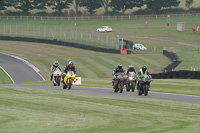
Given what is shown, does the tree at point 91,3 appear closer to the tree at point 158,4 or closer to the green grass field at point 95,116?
the tree at point 158,4

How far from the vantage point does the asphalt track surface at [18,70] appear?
48.5 m

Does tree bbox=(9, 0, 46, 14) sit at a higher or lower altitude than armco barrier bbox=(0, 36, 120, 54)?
higher

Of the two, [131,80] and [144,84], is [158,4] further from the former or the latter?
[144,84]

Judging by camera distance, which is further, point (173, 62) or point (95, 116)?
point (173, 62)

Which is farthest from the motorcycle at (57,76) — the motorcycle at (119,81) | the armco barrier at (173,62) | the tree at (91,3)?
the tree at (91,3)

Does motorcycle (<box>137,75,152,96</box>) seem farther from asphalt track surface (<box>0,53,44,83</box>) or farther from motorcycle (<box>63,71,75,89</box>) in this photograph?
asphalt track surface (<box>0,53,44,83</box>)

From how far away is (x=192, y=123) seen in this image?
14695 millimetres

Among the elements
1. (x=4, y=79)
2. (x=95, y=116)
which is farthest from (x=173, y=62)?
(x=95, y=116)

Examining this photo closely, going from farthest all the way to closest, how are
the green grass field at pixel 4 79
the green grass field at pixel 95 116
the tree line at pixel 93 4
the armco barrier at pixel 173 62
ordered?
the tree line at pixel 93 4
the armco barrier at pixel 173 62
the green grass field at pixel 4 79
the green grass field at pixel 95 116

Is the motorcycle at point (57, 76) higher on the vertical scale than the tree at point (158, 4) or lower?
lower

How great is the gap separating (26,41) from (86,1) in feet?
195

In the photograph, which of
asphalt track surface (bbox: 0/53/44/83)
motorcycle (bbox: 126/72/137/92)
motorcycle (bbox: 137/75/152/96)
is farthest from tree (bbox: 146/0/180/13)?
motorcycle (bbox: 137/75/152/96)

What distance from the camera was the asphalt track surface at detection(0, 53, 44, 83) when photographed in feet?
159

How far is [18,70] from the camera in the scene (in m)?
53.6
